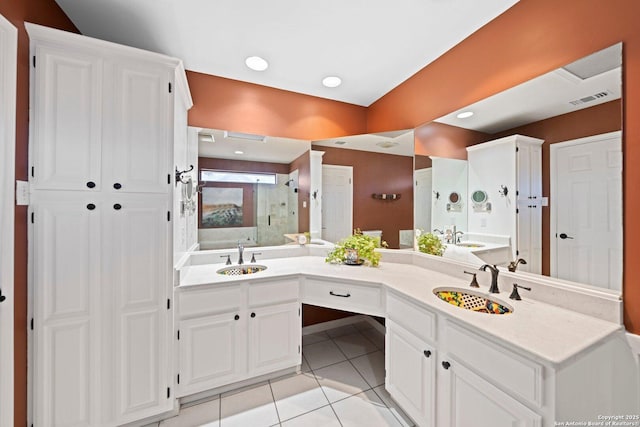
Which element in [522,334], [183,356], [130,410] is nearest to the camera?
[522,334]

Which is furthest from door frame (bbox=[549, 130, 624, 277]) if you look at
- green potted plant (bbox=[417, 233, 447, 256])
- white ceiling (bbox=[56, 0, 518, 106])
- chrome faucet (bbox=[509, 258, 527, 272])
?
white ceiling (bbox=[56, 0, 518, 106])

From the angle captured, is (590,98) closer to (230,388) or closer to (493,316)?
(493,316)

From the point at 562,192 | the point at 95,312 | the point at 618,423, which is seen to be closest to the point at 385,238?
the point at 562,192

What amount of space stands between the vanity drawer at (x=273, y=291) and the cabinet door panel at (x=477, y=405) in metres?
1.11

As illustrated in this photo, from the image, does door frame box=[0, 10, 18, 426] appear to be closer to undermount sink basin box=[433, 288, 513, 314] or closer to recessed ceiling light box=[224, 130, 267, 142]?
recessed ceiling light box=[224, 130, 267, 142]

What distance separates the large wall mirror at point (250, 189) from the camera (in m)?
2.28

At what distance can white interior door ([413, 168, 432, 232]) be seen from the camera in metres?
2.16

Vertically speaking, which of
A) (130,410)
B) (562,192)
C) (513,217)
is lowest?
(130,410)

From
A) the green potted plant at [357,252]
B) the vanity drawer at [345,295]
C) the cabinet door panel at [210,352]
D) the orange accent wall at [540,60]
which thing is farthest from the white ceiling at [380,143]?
the cabinet door panel at [210,352]

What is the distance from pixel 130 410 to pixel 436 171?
2713 mm

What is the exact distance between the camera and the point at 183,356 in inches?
65.0

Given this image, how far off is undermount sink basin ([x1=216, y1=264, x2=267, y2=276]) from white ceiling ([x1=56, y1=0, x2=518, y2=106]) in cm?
175

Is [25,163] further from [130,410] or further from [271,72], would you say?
[271,72]

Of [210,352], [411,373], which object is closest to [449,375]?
[411,373]
